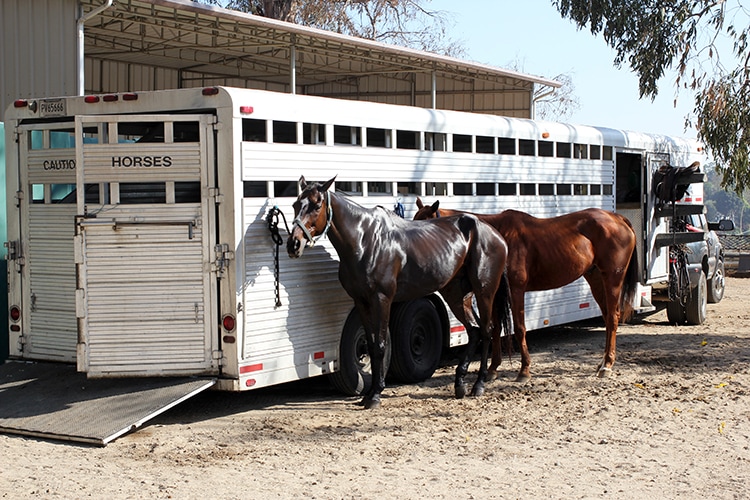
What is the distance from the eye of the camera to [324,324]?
9.13 meters

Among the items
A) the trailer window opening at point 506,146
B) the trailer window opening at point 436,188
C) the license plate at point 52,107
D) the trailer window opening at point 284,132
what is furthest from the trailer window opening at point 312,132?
the trailer window opening at point 506,146

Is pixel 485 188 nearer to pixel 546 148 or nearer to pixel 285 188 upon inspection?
pixel 546 148

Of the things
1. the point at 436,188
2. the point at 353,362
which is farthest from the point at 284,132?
the point at 436,188

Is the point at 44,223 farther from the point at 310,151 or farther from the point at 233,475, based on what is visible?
the point at 233,475

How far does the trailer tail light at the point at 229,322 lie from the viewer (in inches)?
319

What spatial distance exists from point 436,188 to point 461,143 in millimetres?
677

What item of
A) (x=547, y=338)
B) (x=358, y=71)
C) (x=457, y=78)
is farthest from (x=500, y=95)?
(x=547, y=338)

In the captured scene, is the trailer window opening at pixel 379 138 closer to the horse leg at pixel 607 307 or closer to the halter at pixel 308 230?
the halter at pixel 308 230

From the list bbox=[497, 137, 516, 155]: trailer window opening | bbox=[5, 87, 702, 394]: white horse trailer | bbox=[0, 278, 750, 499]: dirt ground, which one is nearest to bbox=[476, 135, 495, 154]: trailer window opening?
bbox=[497, 137, 516, 155]: trailer window opening

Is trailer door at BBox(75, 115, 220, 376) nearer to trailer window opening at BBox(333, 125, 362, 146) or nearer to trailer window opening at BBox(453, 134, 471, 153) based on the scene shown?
trailer window opening at BBox(333, 125, 362, 146)

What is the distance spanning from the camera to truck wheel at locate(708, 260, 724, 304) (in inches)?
688

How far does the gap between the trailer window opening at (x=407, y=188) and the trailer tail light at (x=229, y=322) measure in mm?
2770

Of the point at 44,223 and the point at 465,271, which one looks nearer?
the point at 44,223

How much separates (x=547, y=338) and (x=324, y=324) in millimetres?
5755
